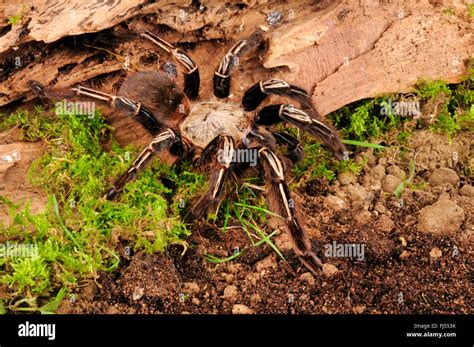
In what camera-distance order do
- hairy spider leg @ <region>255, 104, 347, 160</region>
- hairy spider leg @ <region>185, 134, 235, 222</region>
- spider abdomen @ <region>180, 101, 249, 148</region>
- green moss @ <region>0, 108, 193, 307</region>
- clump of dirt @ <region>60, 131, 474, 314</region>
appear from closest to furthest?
clump of dirt @ <region>60, 131, 474, 314</region> → green moss @ <region>0, 108, 193, 307</region> → hairy spider leg @ <region>185, 134, 235, 222</region> → hairy spider leg @ <region>255, 104, 347, 160</region> → spider abdomen @ <region>180, 101, 249, 148</region>

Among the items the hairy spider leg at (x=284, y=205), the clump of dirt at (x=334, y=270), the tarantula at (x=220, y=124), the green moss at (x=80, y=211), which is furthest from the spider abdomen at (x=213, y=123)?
the clump of dirt at (x=334, y=270)

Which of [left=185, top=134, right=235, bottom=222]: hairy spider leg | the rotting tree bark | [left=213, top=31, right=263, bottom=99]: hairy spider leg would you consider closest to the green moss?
[left=185, top=134, right=235, bottom=222]: hairy spider leg

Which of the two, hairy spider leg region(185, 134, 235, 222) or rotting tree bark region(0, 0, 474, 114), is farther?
rotting tree bark region(0, 0, 474, 114)

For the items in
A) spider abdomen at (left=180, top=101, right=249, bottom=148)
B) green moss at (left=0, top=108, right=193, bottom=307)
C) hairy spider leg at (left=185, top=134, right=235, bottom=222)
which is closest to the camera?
green moss at (left=0, top=108, right=193, bottom=307)

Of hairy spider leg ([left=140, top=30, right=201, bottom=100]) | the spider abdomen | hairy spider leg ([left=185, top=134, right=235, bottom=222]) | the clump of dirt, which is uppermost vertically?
hairy spider leg ([left=140, top=30, right=201, bottom=100])

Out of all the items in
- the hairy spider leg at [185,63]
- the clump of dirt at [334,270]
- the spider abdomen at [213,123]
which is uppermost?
the hairy spider leg at [185,63]

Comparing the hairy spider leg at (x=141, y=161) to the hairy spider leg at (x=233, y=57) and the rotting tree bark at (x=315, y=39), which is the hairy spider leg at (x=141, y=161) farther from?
the rotting tree bark at (x=315, y=39)

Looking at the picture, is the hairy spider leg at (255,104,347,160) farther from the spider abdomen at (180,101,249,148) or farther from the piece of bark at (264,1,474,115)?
the piece of bark at (264,1,474,115)

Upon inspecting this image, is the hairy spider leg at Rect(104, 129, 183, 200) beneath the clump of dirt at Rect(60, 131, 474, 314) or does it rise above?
above

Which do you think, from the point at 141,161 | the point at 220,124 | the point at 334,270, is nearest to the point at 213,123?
the point at 220,124
